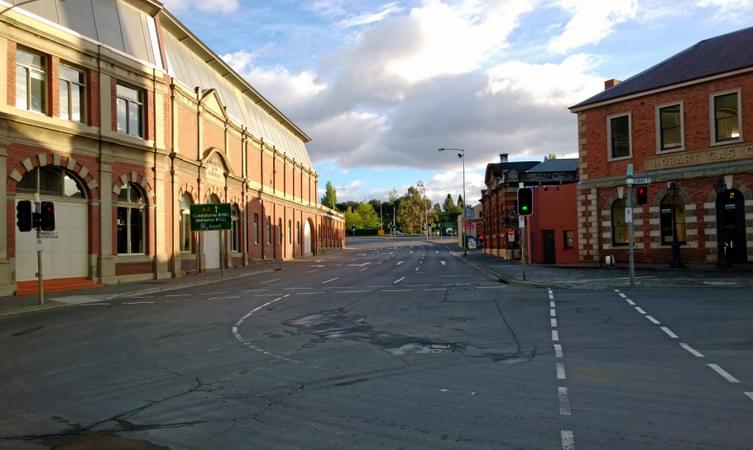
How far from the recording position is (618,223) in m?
32.1

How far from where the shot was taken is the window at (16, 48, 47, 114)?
902 inches

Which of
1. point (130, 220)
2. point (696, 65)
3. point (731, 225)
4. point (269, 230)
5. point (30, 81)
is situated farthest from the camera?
point (269, 230)

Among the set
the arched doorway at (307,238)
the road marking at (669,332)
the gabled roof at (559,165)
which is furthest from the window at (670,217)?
the arched doorway at (307,238)

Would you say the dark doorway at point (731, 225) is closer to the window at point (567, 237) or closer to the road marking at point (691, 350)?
the window at point (567, 237)

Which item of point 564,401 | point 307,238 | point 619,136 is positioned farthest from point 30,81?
point 307,238

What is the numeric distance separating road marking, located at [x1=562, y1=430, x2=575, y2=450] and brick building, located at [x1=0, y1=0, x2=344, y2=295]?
72.6 ft

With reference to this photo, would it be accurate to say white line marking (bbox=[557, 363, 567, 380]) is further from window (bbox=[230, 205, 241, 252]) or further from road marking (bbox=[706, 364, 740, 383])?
window (bbox=[230, 205, 241, 252])

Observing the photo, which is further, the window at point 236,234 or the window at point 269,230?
the window at point 269,230

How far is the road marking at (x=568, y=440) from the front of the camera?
5215mm

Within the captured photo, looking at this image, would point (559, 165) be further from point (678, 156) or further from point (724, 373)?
point (724, 373)

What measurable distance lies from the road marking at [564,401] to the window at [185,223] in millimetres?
29555

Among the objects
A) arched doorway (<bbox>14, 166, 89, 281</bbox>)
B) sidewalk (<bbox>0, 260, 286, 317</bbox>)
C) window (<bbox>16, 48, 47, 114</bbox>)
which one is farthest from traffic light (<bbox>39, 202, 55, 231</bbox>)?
window (<bbox>16, 48, 47, 114</bbox>)

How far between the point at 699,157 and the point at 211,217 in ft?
82.1

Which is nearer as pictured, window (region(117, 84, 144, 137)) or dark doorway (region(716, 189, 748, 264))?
dark doorway (region(716, 189, 748, 264))
